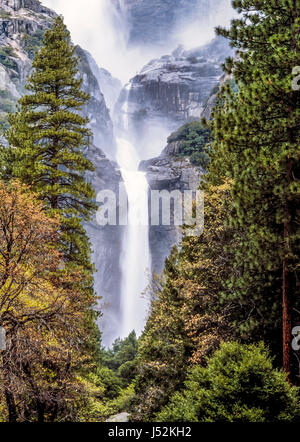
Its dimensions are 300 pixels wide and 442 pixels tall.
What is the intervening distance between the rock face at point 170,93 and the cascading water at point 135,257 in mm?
47220

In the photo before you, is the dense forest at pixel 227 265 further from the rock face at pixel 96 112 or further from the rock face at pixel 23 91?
the rock face at pixel 96 112

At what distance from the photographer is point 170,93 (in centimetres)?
10200

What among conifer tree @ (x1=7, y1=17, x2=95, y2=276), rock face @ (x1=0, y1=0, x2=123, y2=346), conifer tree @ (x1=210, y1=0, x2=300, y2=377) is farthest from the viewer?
rock face @ (x1=0, y1=0, x2=123, y2=346)

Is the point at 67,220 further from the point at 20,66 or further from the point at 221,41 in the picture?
the point at 221,41

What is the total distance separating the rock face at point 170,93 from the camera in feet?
328

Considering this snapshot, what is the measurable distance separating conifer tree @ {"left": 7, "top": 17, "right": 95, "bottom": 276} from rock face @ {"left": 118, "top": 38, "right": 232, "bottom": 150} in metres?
86.8

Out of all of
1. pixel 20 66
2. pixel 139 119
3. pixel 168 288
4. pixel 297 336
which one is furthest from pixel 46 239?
pixel 139 119

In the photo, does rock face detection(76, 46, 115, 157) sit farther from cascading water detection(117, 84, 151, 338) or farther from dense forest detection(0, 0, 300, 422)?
dense forest detection(0, 0, 300, 422)

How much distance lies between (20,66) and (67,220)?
220 feet

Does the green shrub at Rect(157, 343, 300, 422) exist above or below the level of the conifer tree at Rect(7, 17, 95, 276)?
below

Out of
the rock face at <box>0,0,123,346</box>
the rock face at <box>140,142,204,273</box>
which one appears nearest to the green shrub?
the rock face at <box>0,0,123,346</box>

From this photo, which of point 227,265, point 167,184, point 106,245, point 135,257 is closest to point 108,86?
point 167,184

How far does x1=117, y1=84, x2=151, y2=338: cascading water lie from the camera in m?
52.9

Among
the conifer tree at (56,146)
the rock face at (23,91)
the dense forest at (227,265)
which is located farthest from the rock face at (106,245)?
the dense forest at (227,265)
